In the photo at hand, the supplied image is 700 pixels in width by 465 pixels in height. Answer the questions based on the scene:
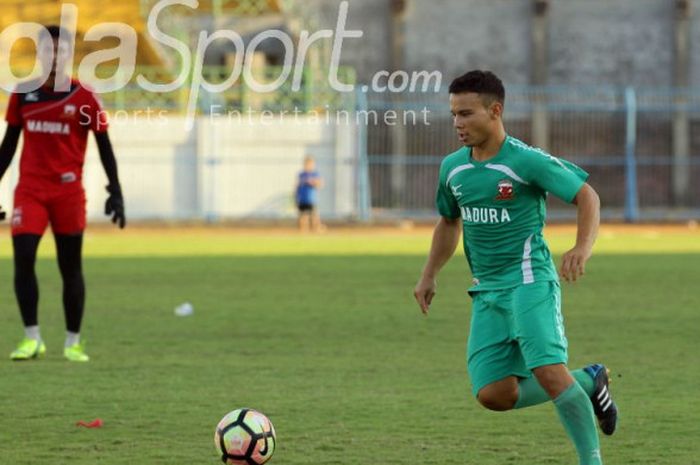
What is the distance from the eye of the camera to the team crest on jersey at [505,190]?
705cm

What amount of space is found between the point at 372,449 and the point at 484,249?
52.1 inches

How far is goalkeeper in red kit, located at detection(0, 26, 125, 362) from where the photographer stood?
11.0 metres

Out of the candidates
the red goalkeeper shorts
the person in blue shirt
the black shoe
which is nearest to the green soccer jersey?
the black shoe

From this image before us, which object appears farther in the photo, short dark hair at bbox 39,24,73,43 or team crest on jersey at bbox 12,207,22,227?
team crest on jersey at bbox 12,207,22,227

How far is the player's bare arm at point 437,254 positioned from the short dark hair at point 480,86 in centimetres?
74

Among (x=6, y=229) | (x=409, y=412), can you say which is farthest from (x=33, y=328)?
(x=6, y=229)

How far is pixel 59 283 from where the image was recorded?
1889cm

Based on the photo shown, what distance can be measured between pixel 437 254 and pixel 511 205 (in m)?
0.64

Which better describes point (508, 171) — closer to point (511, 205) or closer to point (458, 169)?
point (511, 205)

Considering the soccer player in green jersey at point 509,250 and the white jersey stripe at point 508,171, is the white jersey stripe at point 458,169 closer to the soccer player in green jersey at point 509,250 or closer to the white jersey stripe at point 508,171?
the soccer player in green jersey at point 509,250

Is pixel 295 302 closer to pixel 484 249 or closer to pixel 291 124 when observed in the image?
pixel 484 249

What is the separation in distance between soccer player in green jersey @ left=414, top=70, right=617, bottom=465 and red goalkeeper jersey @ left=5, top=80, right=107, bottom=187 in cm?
445

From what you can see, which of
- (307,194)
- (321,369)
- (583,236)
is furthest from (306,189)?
(583,236)

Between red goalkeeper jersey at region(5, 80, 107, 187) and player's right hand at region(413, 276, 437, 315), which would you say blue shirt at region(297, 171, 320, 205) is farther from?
player's right hand at region(413, 276, 437, 315)
